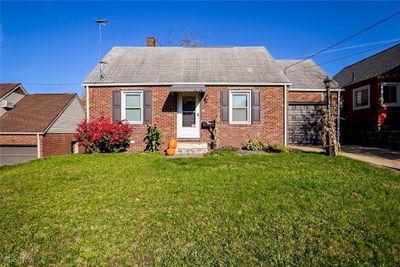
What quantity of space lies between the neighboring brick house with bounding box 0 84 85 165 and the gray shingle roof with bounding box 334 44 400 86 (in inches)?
Answer: 880

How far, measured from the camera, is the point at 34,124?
1761 centimetres

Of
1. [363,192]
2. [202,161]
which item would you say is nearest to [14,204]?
[202,161]

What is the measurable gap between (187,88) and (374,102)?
11540 millimetres

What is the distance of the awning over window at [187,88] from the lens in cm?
1016

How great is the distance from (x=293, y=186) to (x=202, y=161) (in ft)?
11.0

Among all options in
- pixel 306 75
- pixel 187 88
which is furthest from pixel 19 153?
pixel 306 75

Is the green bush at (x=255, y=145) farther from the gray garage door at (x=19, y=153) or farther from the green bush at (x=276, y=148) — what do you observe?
the gray garage door at (x=19, y=153)

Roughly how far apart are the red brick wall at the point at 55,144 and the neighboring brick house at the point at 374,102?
20938 mm

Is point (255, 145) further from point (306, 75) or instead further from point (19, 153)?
point (19, 153)

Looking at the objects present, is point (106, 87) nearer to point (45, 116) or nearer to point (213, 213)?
point (213, 213)

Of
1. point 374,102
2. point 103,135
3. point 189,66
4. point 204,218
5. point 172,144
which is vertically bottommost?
point 204,218

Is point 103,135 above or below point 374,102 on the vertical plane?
below

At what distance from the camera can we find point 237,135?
10961 mm

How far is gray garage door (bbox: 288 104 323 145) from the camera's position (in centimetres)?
1327
